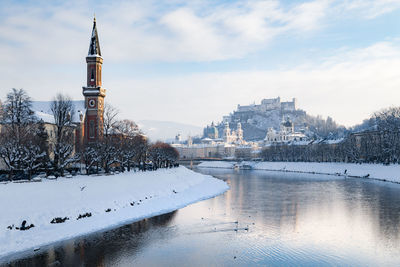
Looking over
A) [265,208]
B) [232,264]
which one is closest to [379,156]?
[265,208]

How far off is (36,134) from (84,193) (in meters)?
20.3

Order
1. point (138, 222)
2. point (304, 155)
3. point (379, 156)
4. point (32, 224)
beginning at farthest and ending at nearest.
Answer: point (304, 155), point (379, 156), point (138, 222), point (32, 224)

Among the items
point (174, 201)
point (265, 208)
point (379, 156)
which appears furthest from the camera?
point (379, 156)

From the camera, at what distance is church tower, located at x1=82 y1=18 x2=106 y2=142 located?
7362 cm

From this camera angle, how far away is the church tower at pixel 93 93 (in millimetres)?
73625

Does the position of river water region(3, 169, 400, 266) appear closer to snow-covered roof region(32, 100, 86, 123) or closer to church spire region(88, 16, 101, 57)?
snow-covered roof region(32, 100, 86, 123)

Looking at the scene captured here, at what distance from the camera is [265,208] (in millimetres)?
39719

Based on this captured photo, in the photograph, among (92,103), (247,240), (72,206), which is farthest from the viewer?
(92,103)

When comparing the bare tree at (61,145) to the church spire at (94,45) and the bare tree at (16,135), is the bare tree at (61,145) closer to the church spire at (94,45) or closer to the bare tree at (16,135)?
the bare tree at (16,135)

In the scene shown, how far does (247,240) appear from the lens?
25328mm

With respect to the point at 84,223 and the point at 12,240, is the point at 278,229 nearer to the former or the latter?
the point at 84,223

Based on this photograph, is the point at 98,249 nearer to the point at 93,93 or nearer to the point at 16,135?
the point at 16,135

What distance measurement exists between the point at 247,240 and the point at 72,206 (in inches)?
540

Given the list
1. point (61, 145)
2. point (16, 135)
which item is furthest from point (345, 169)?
point (16, 135)
